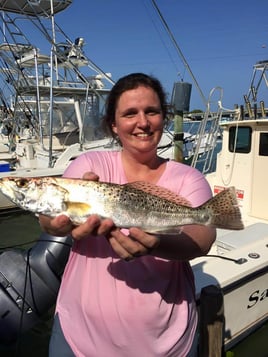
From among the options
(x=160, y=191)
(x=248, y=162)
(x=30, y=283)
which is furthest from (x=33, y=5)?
(x=160, y=191)

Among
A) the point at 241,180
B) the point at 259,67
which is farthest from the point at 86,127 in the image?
the point at 241,180

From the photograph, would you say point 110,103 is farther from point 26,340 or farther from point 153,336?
point 26,340

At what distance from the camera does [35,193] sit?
194 centimetres

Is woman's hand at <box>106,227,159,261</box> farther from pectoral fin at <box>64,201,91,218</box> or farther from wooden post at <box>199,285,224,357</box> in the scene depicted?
wooden post at <box>199,285,224,357</box>

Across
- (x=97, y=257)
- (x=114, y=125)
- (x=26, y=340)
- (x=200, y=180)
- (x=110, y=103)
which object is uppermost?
(x=110, y=103)

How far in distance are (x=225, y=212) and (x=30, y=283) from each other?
8.94ft

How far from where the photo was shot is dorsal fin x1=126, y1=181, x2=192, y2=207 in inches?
77.9

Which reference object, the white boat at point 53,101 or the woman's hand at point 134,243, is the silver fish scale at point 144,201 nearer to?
the woman's hand at point 134,243


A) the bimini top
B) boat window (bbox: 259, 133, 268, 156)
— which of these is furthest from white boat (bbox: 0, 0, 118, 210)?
boat window (bbox: 259, 133, 268, 156)

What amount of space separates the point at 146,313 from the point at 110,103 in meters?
1.30

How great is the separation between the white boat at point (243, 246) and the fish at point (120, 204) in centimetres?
185

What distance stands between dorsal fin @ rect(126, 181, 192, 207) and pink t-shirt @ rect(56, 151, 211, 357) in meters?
0.04

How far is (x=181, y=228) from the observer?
1932 millimetres

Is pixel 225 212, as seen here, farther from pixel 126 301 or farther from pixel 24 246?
pixel 24 246
